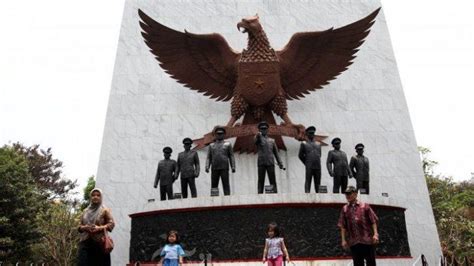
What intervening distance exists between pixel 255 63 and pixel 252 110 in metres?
1.07

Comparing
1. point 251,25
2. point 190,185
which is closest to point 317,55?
point 251,25

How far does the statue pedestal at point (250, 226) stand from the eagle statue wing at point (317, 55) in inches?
146

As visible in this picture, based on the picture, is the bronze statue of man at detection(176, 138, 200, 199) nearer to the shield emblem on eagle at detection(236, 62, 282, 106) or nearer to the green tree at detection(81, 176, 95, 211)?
the shield emblem on eagle at detection(236, 62, 282, 106)

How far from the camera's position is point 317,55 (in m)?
10.8

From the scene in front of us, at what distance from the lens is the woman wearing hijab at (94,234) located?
174 inches

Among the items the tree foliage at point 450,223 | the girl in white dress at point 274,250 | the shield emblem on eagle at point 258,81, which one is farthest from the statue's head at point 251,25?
the tree foliage at point 450,223

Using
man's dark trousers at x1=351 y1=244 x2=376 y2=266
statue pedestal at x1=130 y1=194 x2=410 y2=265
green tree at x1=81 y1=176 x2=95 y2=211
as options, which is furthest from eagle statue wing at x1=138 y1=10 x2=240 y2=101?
green tree at x1=81 y1=176 x2=95 y2=211

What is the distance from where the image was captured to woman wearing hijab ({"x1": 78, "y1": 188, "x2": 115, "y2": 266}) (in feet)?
14.5

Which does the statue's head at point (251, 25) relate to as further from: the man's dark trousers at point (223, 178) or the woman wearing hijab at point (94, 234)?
the woman wearing hijab at point (94, 234)

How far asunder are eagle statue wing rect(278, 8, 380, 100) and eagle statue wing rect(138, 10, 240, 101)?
1.19m

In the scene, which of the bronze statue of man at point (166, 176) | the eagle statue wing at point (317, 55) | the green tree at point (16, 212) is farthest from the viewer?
the green tree at point (16, 212)

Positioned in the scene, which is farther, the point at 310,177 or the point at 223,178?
the point at 310,177

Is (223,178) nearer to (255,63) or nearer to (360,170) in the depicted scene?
(360,170)

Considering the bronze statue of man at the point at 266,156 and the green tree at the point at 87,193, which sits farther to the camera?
the green tree at the point at 87,193
